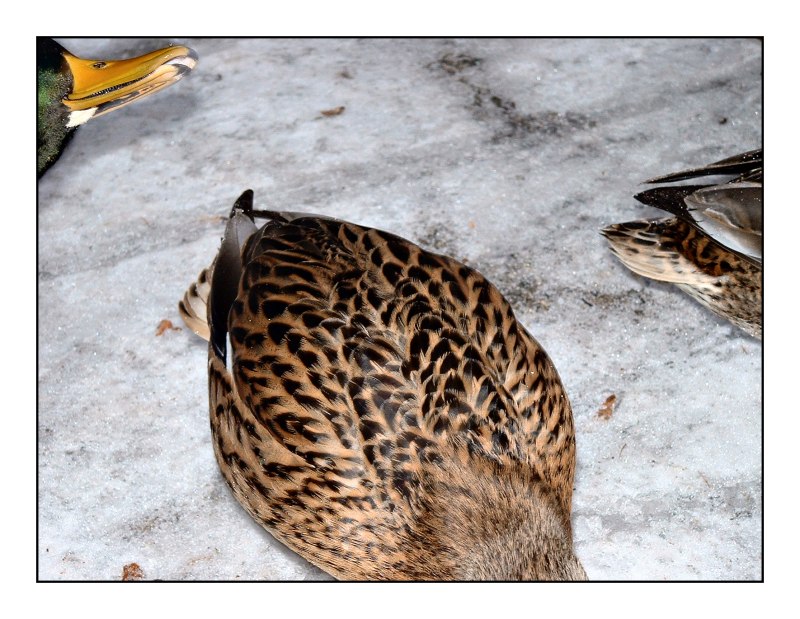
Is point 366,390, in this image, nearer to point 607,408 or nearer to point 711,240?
point 607,408

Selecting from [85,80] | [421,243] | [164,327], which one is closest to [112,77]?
[85,80]

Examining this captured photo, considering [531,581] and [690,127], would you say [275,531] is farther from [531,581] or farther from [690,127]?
[690,127]

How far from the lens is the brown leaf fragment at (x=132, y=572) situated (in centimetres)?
341

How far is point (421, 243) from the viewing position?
437cm

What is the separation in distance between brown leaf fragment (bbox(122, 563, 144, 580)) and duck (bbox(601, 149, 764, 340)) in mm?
2310

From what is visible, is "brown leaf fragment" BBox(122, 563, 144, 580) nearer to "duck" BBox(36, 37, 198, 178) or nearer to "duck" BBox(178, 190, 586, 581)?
"duck" BBox(178, 190, 586, 581)

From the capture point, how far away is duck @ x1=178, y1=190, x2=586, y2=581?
2775 mm

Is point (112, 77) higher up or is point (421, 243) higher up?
point (112, 77)

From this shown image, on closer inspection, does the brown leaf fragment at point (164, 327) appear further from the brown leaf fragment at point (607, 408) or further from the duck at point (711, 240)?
the duck at point (711, 240)

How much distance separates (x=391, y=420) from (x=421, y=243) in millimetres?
1654

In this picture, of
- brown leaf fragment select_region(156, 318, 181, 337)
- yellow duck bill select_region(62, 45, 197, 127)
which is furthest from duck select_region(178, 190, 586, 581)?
brown leaf fragment select_region(156, 318, 181, 337)

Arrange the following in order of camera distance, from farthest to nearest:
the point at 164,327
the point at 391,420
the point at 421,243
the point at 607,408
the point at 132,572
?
the point at 421,243
the point at 164,327
the point at 607,408
the point at 132,572
the point at 391,420

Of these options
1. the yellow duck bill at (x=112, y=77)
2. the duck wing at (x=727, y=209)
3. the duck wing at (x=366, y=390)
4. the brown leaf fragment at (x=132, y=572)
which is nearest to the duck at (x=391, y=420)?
the duck wing at (x=366, y=390)

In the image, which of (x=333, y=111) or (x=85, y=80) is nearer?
(x=85, y=80)
